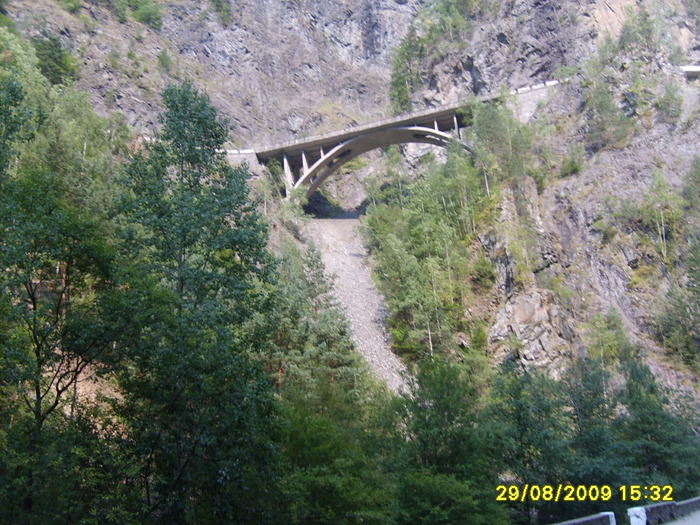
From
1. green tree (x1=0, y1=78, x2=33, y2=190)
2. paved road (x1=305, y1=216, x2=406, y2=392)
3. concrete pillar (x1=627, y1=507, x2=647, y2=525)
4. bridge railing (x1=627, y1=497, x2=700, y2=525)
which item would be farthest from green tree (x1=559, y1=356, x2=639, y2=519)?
green tree (x1=0, y1=78, x2=33, y2=190)

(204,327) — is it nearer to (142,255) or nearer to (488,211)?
(142,255)

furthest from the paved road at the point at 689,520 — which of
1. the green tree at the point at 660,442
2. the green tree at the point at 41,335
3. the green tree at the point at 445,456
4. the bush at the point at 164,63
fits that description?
the bush at the point at 164,63

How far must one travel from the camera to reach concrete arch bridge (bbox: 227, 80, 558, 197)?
136 feet

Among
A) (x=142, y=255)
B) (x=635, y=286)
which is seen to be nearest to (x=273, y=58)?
(x=635, y=286)

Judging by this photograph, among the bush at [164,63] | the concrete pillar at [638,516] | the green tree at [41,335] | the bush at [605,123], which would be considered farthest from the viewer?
the bush at [164,63]

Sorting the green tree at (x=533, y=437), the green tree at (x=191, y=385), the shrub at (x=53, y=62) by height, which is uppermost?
the shrub at (x=53, y=62)

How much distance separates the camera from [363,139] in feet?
142

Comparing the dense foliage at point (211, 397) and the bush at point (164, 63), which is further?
the bush at point (164, 63)

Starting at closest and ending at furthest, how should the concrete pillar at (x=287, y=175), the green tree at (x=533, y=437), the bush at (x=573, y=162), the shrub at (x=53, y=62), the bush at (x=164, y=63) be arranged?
the green tree at (x=533, y=437) < the bush at (x=573, y=162) < the shrub at (x=53, y=62) < the concrete pillar at (x=287, y=175) < the bush at (x=164, y=63)

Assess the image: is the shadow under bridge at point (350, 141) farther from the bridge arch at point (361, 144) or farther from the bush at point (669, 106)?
the bush at point (669, 106)

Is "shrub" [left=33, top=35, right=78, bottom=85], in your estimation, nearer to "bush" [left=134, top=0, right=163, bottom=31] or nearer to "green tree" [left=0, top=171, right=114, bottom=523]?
"bush" [left=134, top=0, right=163, bottom=31]

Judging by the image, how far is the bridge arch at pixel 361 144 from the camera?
41750 mm
